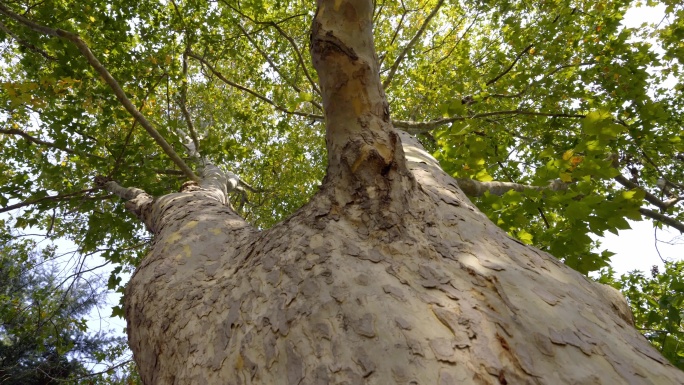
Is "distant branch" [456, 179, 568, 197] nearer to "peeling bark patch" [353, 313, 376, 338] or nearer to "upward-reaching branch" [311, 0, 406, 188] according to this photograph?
"upward-reaching branch" [311, 0, 406, 188]

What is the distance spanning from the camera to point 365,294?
1.00 metres

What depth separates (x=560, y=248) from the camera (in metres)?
2.54

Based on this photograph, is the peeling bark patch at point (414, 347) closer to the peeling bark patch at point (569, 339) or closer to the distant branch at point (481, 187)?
the peeling bark patch at point (569, 339)

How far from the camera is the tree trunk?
2.73 feet

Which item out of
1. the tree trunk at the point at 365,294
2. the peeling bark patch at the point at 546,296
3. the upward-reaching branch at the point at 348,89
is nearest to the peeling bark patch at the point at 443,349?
the tree trunk at the point at 365,294

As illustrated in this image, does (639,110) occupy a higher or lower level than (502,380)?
higher

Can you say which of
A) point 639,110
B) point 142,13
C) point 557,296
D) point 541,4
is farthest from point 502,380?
point 541,4

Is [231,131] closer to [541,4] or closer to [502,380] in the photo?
[541,4]

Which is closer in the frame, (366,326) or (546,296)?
(366,326)

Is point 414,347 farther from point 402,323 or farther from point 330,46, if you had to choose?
point 330,46

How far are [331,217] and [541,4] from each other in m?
6.11

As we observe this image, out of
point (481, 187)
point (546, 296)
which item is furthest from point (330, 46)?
point (481, 187)

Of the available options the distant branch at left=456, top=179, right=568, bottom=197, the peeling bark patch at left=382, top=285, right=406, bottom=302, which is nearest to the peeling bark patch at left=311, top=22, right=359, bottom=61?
the peeling bark patch at left=382, top=285, right=406, bottom=302

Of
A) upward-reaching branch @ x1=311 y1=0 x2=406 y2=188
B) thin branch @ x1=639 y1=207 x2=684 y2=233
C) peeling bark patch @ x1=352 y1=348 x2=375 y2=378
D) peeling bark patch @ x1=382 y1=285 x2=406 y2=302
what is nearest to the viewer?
peeling bark patch @ x1=352 y1=348 x2=375 y2=378
